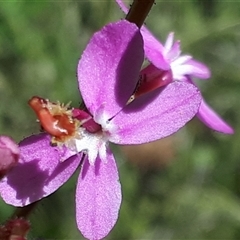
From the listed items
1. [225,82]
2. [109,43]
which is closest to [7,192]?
[109,43]

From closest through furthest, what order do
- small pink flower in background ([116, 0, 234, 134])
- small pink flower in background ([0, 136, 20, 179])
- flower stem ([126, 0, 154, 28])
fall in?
small pink flower in background ([0, 136, 20, 179]), flower stem ([126, 0, 154, 28]), small pink flower in background ([116, 0, 234, 134])

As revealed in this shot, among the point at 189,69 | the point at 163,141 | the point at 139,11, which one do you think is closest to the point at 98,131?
the point at 139,11

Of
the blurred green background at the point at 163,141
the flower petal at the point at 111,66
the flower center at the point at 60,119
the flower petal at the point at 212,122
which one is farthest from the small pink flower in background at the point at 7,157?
the blurred green background at the point at 163,141

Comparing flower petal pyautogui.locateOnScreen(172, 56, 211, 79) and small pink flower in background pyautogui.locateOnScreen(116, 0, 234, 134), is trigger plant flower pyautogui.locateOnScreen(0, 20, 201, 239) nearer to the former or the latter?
small pink flower in background pyautogui.locateOnScreen(116, 0, 234, 134)

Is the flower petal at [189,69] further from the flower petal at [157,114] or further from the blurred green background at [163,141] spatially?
the blurred green background at [163,141]

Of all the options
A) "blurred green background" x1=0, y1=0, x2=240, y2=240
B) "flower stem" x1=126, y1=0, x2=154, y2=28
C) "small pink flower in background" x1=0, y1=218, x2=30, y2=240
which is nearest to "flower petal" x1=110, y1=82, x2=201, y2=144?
"flower stem" x1=126, y1=0, x2=154, y2=28

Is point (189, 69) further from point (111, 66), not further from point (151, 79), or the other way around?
point (111, 66)
